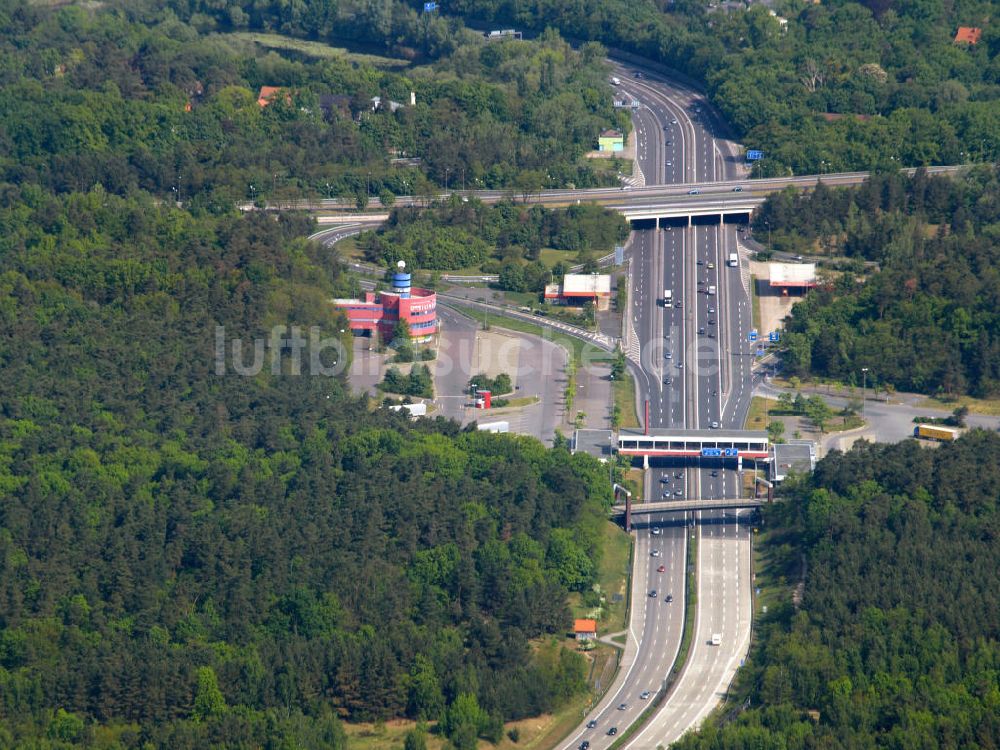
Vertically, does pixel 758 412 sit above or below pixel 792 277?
below

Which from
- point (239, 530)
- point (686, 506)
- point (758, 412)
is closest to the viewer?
point (239, 530)

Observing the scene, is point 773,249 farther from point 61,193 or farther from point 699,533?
point 61,193

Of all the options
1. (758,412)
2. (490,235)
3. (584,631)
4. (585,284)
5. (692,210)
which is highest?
(692,210)

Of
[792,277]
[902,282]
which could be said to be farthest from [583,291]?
[902,282]

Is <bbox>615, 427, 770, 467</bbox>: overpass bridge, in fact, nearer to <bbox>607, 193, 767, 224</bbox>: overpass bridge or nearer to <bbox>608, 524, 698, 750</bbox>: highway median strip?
<bbox>608, 524, 698, 750</bbox>: highway median strip

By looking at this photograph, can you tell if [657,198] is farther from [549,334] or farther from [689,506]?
[689,506]

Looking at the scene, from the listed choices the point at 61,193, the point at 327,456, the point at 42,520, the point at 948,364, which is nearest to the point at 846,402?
the point at 948,364
